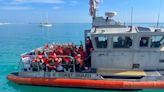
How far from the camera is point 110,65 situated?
11844mm

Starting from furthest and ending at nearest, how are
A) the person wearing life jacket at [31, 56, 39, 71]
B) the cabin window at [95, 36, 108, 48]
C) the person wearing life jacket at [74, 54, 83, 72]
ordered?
the person wearing life jacket at [31, 56, 39, 71]
the person wearing life jacket at [74, 54, 83, 72]
the cabin window at [95, 36, 108, 48]

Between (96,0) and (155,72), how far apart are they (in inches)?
179

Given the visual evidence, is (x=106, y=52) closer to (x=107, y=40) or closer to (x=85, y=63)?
(x=107, y=40)

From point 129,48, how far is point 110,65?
1160 millimetres

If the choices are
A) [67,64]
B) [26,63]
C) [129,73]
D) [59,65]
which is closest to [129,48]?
[129,73]

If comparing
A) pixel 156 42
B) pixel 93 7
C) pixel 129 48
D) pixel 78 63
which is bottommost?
pixel 78 63

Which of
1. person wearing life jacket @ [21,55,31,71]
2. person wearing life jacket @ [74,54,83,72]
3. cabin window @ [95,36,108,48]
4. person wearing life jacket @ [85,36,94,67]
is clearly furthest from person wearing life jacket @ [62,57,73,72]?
person wearing life jacket @ [21,55,31,71]

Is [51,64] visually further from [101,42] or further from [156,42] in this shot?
[156,42]

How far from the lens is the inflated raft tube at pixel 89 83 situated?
1108 cm

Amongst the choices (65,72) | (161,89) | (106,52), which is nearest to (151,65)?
(161,89)

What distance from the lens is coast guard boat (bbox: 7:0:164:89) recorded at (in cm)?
1123

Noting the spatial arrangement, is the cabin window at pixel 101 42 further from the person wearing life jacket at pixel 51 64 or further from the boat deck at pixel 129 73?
the person wearing life jacket at pixel 51 64

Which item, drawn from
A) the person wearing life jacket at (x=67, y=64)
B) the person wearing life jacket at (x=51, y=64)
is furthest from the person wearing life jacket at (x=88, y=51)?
the person wearing life jacket at (x=51, y=64)

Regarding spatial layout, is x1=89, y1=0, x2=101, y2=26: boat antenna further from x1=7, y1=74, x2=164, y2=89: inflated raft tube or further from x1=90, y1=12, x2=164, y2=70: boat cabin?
x1=7, y1=74, x2=164, y2=89: inflated raft tube
